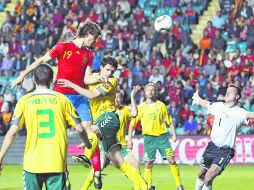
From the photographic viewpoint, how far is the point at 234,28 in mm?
31266

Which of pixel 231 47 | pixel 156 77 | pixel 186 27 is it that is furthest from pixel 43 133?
pixel 186 27

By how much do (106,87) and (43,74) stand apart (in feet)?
12.4

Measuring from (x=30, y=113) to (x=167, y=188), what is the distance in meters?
8.60

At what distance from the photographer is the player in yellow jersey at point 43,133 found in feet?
31.0

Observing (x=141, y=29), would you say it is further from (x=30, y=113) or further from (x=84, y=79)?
(x=30, y=113)

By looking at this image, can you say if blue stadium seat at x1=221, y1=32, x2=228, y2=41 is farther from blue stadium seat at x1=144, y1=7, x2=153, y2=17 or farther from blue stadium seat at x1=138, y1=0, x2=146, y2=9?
blue stadium seat at x1=138, y1=0, x2=146, y2=9

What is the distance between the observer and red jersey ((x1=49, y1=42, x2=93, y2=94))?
1312 cm

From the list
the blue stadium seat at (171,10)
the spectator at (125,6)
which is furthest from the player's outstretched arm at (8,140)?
the spectator at (125,6)

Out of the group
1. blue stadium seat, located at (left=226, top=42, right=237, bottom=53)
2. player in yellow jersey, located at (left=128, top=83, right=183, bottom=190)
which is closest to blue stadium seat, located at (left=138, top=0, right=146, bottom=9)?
blue stadium seat, located at (left=226, top=42, right=237, bottom=53)

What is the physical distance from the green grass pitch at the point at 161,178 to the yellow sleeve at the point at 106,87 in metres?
4.75

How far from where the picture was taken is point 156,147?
17562mm

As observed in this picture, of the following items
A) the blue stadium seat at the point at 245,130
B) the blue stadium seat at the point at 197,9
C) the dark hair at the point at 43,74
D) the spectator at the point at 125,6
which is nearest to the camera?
the dark hair at the point at 43,74

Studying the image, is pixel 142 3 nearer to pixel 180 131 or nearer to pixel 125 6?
pixel 125 6

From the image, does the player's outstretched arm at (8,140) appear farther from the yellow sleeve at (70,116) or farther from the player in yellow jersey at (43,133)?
the yellow sleeve at (70,116)
